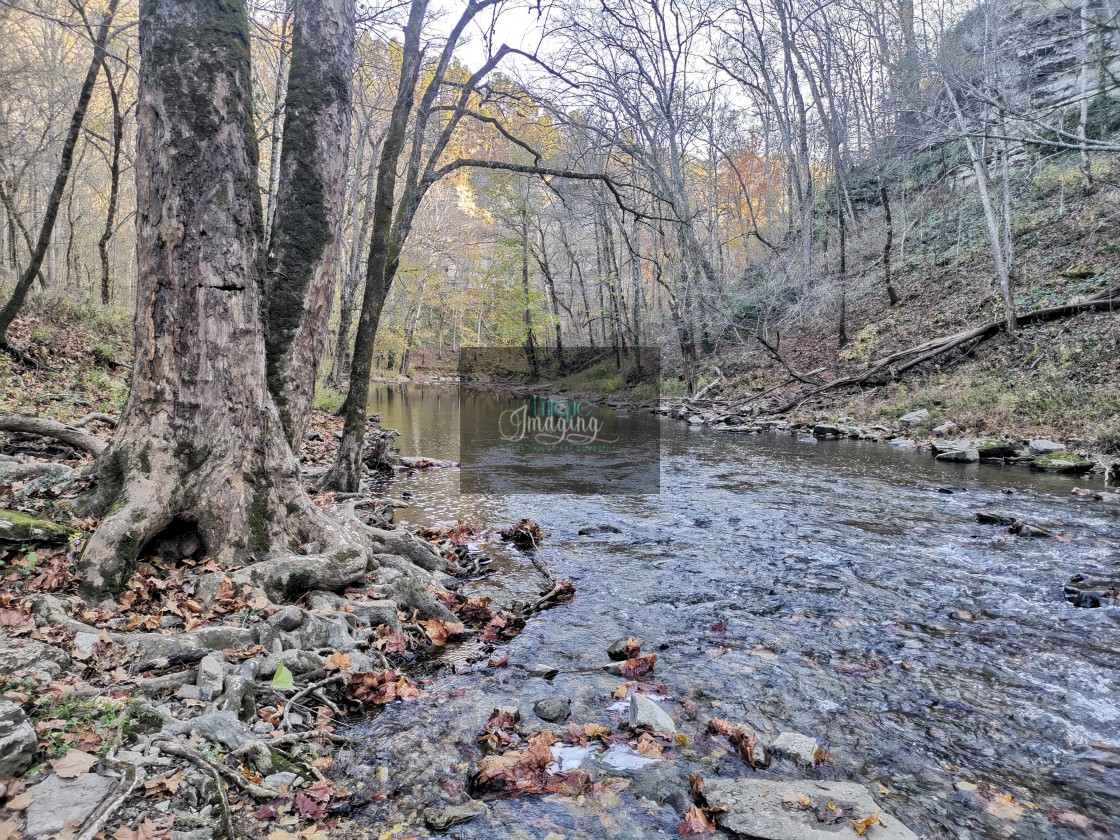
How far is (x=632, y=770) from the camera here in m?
2.76

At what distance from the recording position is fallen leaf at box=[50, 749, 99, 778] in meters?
1.88

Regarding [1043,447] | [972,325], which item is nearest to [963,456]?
[1043,447]

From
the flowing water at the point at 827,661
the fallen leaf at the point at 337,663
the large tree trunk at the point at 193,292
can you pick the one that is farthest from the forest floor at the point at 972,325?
the large tree trunk at the point at 193,292

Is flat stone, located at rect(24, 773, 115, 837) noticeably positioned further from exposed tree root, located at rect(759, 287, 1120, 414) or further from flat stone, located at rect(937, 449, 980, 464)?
exposed tree root, located at rect(759, 287, 1120, 414)

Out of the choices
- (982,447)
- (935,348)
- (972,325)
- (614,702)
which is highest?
(972,325)

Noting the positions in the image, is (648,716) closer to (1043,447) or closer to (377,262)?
(377,262)

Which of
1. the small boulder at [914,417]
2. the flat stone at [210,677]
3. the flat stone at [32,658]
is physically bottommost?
the flat stone at [210,677]

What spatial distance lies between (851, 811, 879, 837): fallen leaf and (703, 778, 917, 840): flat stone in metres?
0.01

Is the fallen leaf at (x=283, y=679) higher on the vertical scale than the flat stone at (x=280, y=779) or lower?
higher

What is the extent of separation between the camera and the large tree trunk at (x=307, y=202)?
16.3 ft

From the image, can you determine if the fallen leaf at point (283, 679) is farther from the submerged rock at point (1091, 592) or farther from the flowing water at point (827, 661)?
the submerged rock at point (1091, 592)

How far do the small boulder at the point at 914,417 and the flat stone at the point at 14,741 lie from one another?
47.5 feet

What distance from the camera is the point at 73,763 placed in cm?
193

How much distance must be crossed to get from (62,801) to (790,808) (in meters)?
2.59
